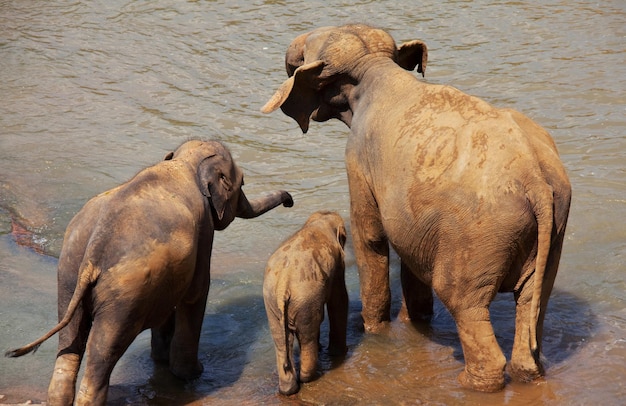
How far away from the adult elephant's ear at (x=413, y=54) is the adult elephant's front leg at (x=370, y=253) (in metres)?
Answer: 1.20

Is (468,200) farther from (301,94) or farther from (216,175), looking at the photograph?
(301,94)

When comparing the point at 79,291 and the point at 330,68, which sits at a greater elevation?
the point at 330,68

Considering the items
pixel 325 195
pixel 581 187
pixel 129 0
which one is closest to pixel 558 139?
pixel 581 187

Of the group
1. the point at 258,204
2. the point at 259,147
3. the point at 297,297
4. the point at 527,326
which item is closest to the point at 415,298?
the point at 258,204

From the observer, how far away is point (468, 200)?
5.30 metres

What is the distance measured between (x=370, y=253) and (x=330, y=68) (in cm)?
125

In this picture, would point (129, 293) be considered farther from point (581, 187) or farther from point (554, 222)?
point (581, 187)

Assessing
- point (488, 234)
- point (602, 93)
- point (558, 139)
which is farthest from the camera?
point (602, 93)

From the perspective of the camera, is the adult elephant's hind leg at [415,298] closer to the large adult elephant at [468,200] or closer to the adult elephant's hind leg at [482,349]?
the large adult elephant at [468,200]

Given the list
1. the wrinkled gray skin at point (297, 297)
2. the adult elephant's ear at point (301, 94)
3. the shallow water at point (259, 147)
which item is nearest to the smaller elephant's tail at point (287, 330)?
the wrinkled gray skin at point (297, 297)

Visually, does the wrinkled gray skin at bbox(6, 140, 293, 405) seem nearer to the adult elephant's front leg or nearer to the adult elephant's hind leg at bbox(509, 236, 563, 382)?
the adult elephant's front leg

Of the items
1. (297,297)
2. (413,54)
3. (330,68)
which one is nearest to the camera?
(297,297)

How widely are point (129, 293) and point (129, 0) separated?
1067 cm

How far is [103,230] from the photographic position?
5457mm
